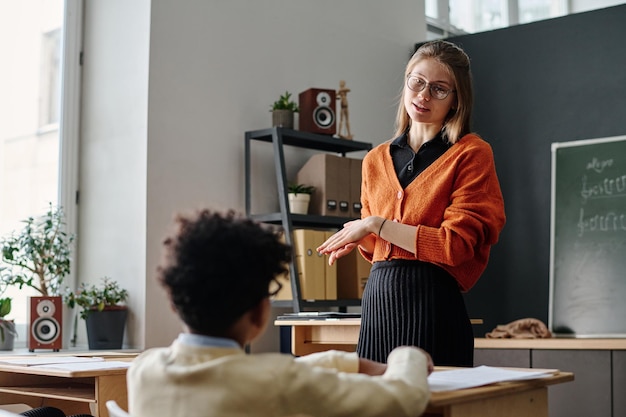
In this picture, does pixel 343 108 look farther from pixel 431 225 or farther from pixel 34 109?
pixel 431 225

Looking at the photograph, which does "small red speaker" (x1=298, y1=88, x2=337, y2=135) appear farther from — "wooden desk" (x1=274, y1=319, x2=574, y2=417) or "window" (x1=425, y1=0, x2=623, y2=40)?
"wooden desk" (x1=274, y1=319, x2=574, y2=417)

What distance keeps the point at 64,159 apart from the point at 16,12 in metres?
0.78

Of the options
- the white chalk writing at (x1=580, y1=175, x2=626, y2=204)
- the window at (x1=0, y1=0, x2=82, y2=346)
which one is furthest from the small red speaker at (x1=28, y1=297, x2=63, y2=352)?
the white chalk writing at (x1=580, y1=175, x2=626, y2=204)

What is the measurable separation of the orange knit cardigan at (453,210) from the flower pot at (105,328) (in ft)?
7.75

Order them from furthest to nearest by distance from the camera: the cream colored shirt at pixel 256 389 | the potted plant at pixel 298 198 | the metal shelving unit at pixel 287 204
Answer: the potted plant at pixel 298 198 → the metal shelving unit at pixel 287 204 → the cream colored shirt at pixel 256 389

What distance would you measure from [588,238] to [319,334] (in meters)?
2.37

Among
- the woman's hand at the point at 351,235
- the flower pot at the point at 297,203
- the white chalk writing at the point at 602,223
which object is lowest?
the woman's hand at the point at 351,235

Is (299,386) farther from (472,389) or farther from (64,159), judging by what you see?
(64,159)

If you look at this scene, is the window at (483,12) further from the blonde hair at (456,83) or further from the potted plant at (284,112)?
the blonde hair at (456,83)

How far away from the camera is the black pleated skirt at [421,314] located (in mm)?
1993

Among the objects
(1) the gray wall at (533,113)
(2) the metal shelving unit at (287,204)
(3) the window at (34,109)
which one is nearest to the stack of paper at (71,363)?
(3) the window at (34,109)

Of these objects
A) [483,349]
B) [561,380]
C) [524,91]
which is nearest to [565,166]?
[524,91]

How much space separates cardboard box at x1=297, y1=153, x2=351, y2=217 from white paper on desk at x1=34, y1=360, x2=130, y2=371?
102 inches

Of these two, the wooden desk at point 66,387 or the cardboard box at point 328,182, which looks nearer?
the wooden desk at point 66,387
